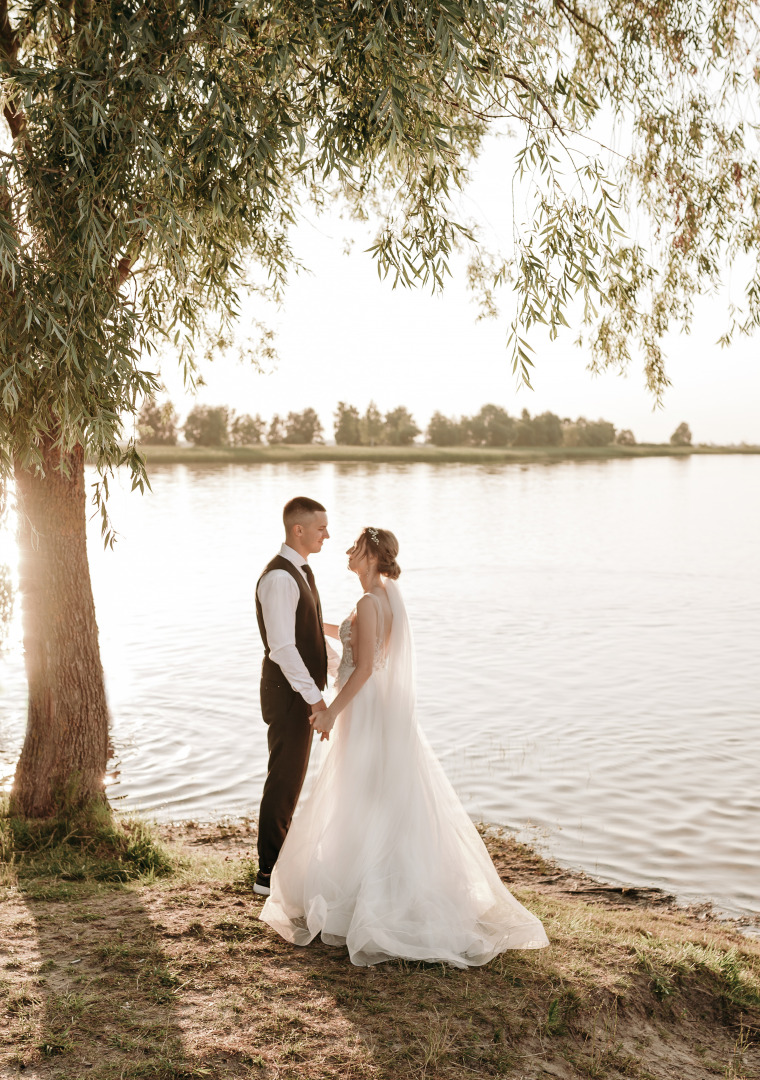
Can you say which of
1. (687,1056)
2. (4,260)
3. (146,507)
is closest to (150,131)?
(4,260)

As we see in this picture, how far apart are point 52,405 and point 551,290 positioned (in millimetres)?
2694

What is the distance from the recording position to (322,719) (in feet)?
16.9

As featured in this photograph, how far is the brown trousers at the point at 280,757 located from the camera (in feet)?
18.0

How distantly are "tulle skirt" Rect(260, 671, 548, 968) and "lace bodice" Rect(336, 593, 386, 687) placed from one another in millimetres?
87

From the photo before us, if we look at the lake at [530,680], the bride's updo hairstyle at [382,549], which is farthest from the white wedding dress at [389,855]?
the lake at [530,680]

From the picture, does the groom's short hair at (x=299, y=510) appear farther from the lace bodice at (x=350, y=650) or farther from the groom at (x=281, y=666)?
the lace bodice at (x=350, y=650)

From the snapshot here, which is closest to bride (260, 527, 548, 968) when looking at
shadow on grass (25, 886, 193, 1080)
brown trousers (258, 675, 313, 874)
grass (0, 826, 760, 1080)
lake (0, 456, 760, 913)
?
grass (0, 826, 760, 1080)

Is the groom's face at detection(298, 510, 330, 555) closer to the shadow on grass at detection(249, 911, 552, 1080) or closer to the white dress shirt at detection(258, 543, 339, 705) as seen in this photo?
the white dress shirt at detection(258, 543, 339, 705)

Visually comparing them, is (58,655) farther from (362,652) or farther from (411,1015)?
(411,1015)

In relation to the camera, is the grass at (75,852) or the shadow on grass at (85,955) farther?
the grass at (75,852)

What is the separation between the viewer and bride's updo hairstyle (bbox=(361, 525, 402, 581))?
505 centimetres

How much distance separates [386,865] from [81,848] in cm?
261

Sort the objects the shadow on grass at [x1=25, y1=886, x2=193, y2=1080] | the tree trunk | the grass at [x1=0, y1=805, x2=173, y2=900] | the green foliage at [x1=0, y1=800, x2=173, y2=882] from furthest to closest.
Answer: the tree trunk, the green foliage at [x1=0, y1=800, x2=173, y2=882], the grass at [x1=0, y1=805, x2=173, y2=900], the shadow on grass at [x1=25, y1=886, x2=193, y2=1080]

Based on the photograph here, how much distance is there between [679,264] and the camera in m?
8.30
